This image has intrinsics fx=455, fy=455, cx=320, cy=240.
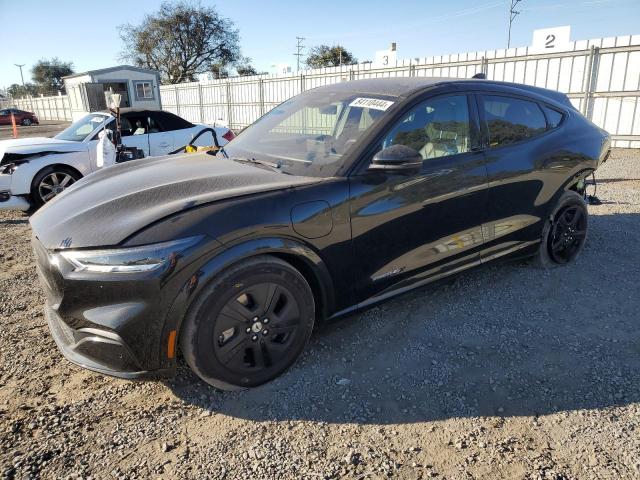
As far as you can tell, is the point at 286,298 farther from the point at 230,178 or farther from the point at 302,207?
the point at 230,178

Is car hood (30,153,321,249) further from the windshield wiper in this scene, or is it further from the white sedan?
the white sedan

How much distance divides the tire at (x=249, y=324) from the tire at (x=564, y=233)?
2591 millimetres

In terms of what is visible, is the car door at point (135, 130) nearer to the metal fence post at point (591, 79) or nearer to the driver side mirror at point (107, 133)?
the driver side mirror at point (107, 133)

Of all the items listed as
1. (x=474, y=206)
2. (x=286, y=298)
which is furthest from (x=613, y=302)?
(x=286, y=298)

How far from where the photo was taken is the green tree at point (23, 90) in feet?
251

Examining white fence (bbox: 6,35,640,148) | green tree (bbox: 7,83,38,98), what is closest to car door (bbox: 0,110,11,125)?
white fence (bbox: 6,35,640,148)

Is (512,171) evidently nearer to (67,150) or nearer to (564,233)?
(564,233)

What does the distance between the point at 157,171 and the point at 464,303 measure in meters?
2.55

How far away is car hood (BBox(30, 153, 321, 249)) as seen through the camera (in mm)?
2320

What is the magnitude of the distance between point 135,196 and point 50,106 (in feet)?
162

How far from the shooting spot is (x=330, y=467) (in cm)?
212

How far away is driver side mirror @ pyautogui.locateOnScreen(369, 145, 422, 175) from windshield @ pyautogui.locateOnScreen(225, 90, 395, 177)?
235mm

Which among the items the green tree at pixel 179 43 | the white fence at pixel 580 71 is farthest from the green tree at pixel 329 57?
the white fence at pixel 580 71

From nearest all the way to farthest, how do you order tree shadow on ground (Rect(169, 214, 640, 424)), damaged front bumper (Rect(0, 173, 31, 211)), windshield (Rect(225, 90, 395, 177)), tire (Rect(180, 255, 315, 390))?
Result: tire (Rect(180, 255, 315, 390))
tree shadow on ground (Rect(169, 214, 640, 424))
windshield (Rect(225, 90, 395, 177))
damaged front bumper (Rect(0, 173, 31, 211))
